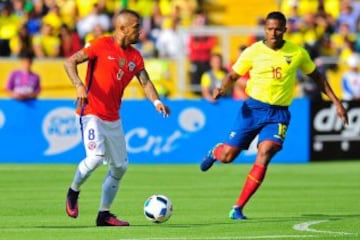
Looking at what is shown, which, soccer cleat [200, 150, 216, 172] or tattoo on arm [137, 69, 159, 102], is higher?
tattoo on arm [137, 69, 159, 102]

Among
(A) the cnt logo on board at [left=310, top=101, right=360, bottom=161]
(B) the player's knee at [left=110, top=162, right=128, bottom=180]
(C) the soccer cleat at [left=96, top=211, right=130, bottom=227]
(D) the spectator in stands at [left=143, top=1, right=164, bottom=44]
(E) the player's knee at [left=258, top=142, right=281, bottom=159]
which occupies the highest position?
(E) the player's knee at [left=258, top=142, right=281, bottom=159]

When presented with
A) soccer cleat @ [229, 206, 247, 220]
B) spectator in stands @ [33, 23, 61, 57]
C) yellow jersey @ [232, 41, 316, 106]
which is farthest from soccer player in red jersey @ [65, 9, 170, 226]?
spectator in stands @ [33, 23, 61, 57]

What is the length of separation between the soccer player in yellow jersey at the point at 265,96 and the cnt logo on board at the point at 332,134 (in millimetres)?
10915

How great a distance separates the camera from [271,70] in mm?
14812

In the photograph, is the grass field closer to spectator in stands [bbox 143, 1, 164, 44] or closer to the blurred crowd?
the blurred crowd

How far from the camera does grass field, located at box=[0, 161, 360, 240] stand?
1282cm

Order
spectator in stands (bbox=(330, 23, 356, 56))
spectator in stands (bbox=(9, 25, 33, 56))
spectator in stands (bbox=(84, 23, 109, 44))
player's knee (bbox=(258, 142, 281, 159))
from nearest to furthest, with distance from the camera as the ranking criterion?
1. player's knee (bbox=(258, 142, 281, 159))
2. spectator in stands (bbox=(84, 23, 109, 44))
3. spectator in stands (bbox=(9, 25, 33, 56))
4. spectator in stands (bbox=(330, 23, 356, 56))

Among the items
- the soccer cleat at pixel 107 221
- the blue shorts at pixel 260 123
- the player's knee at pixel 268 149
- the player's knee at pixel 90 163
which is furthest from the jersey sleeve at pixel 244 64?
the soccer cleat at pixel 107 221

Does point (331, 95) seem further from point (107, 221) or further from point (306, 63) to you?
point (107, 221)

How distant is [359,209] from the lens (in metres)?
15.9

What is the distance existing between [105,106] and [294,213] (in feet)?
10.5

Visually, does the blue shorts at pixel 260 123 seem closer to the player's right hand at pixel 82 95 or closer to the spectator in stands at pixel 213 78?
the player's right hand at pixel 82 95

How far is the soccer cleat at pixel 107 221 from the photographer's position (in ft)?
44.4

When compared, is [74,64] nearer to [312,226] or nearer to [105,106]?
[105,106]
